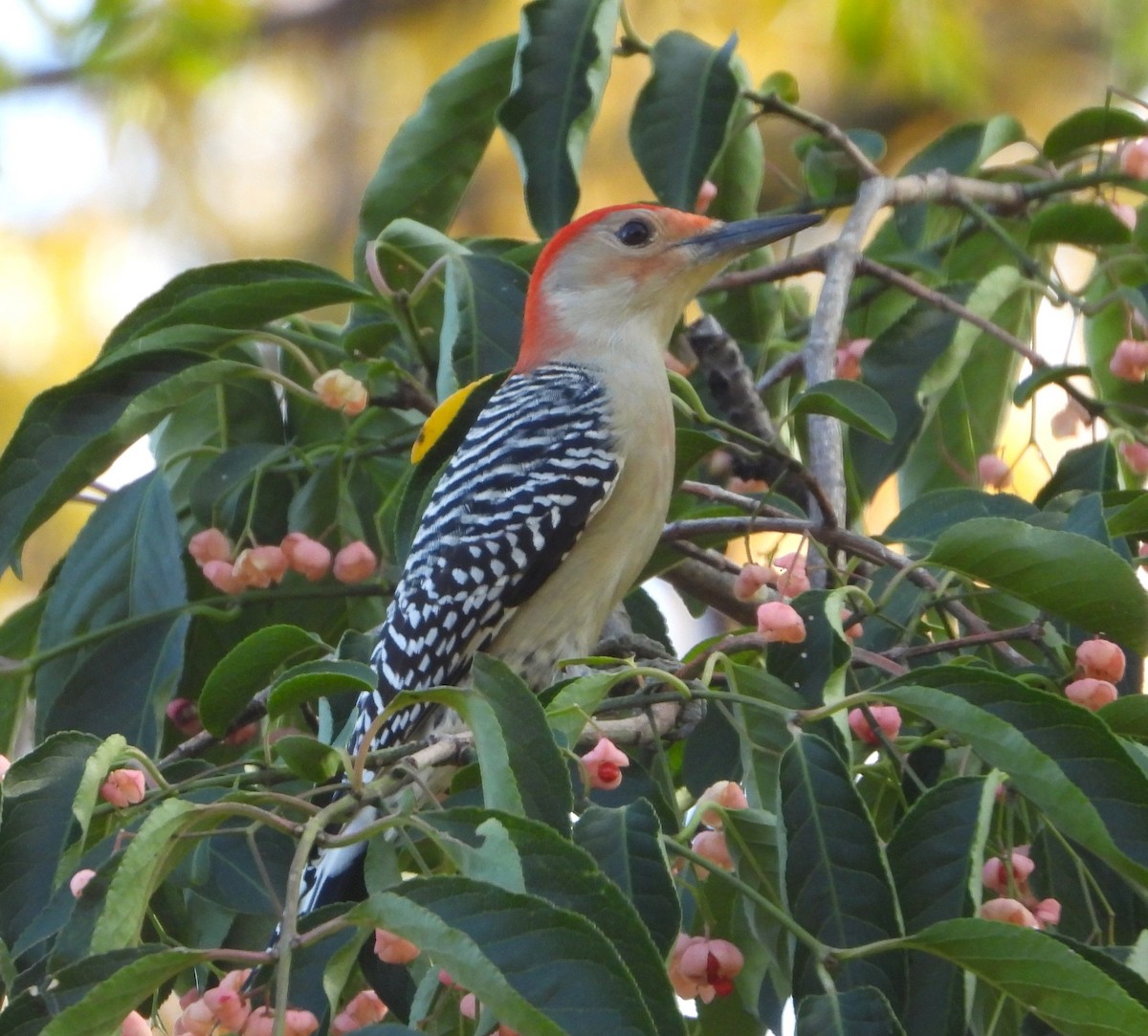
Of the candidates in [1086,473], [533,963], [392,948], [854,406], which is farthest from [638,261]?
[533,963]

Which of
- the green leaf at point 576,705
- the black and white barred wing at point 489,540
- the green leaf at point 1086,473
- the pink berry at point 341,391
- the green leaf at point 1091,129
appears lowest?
the black and white barred wing at point 489,540

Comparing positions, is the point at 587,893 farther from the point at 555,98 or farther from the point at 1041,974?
the point at 555,98

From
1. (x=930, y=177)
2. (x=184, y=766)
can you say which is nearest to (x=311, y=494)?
(x=184, y=766)

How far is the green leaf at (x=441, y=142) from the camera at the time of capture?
11.6 ft

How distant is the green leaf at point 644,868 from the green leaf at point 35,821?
0.68m

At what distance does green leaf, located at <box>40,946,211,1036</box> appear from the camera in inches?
58.6

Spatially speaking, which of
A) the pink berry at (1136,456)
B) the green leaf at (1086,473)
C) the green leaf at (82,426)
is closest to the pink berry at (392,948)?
the green leaf at (82,426)

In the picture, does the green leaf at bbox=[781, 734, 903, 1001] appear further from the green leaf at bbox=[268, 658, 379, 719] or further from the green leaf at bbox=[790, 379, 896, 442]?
the green leaf at bbox=[790, 379, 896, 442]

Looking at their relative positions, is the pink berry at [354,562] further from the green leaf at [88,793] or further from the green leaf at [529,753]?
the green leaf at [529,753]


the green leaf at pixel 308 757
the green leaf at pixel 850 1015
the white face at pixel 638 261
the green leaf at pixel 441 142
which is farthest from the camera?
the white face at pixel 638 261

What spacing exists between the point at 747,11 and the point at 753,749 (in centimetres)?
535

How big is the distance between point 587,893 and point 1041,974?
47 cm

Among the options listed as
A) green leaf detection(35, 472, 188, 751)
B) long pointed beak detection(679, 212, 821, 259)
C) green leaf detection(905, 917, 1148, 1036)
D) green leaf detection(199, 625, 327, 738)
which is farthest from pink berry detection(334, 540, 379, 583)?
green leaf detection(905, 917, 1148, 1036)

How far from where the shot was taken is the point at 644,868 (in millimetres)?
1857
